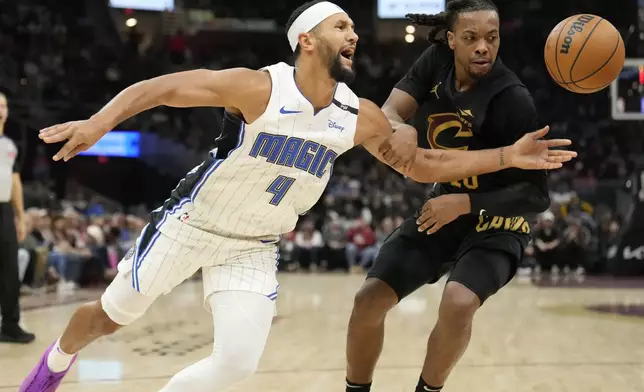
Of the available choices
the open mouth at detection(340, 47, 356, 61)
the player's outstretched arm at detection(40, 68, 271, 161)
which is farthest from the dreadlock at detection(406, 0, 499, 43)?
the player's outstretched arm at detection(40, 68, 271, 161)

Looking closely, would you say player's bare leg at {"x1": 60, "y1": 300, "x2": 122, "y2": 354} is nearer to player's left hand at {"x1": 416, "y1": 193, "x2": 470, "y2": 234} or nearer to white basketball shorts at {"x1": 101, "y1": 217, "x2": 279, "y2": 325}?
white basketball shorts at {"x1": 101, "y1": 217, "x2": 279, "y2": 325}

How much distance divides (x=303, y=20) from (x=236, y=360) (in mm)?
1549

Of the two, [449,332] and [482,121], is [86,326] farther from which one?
[482,121]

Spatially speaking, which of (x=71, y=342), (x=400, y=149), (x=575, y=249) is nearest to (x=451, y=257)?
(x=400, y=149)

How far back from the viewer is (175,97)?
10.3 feet

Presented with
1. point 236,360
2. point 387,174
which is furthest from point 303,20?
point 387,174

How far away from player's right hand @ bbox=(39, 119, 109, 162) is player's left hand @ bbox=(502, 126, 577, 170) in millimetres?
1938

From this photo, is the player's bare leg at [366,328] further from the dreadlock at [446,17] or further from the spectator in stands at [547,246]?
the spectator in stands at [547,246]

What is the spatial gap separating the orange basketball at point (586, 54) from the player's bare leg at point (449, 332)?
1282 millimetres

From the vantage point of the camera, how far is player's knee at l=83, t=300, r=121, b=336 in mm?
3619

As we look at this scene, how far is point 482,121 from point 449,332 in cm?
109

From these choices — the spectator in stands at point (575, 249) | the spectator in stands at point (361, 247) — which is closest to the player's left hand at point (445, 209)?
the spectator in stands at point (575, 249)

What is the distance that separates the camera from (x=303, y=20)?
348 centimetres

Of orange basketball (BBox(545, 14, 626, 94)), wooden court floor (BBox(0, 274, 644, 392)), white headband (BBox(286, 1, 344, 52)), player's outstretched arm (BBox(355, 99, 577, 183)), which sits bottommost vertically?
wooden court floor (BBox(0, 274, 644, 392))
